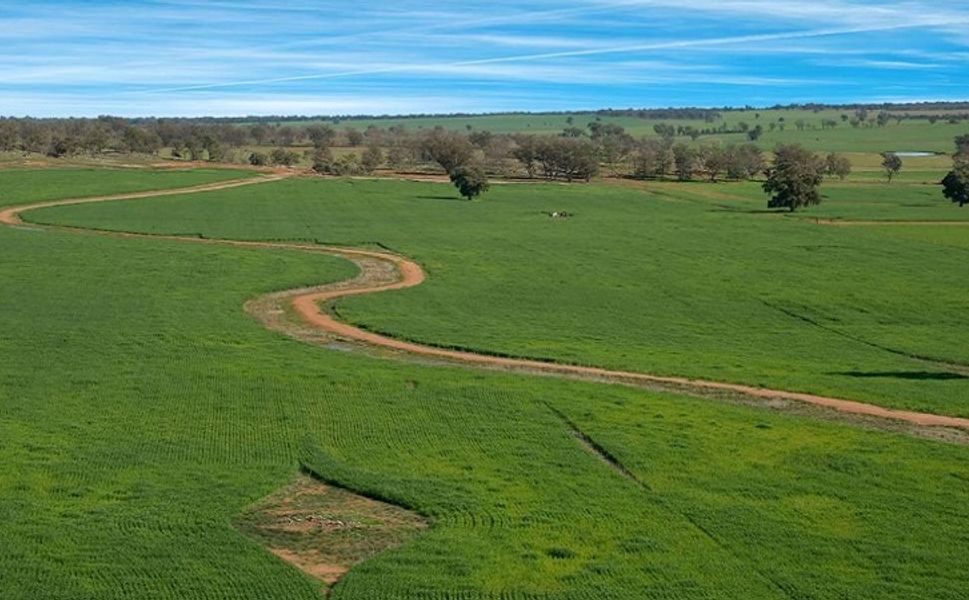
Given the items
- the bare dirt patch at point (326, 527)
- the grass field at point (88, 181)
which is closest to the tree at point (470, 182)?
the grass field at point (88, 181)

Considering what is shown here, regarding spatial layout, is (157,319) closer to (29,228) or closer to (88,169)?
(29,228)

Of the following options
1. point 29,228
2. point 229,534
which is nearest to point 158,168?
point 29,228

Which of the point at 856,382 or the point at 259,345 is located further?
the point at 259,345

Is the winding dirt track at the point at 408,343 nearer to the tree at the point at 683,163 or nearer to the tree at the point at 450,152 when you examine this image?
the tree at the point at 450,152

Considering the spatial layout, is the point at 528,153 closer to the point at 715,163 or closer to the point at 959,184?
the point at 715,163

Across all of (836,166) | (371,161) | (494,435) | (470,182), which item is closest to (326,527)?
(494,435)

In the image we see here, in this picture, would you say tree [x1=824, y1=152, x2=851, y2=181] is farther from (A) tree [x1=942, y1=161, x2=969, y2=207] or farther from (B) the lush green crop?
(A) tree [x1=942, y1=161, x2=969, y2=207]

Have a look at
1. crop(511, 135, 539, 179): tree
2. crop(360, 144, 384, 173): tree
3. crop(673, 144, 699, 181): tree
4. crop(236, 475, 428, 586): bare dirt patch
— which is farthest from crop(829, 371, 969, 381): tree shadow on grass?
crop(360, 144, 384, 173): tree
